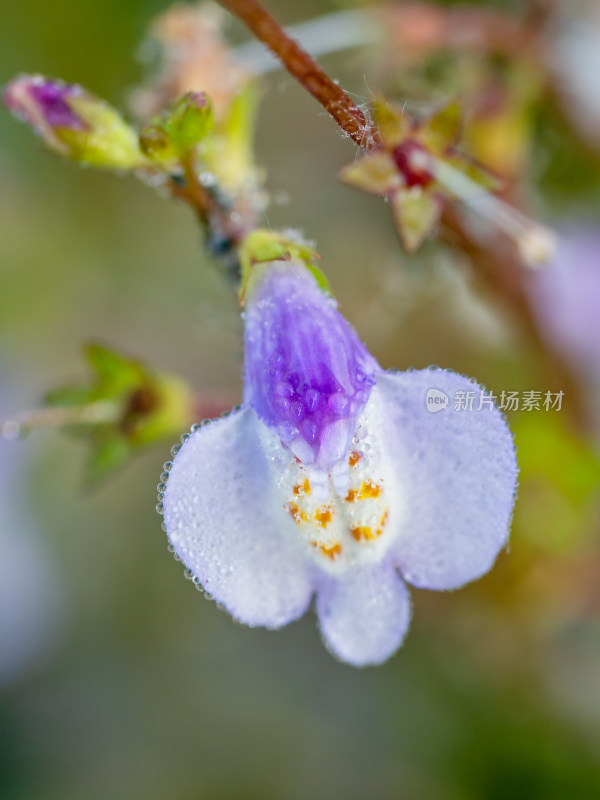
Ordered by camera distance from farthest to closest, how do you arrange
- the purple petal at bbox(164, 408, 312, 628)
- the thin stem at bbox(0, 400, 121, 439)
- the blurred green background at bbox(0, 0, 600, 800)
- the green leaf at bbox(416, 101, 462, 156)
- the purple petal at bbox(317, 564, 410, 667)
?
the blurred green background at bbox(0, 0, 600, 800) → the thin stem at bbox(0, 400, 121, 439) → the green leaf at bbox(416, 101, 462, 156) → the purple petal at bbox(317, 564, 410, 667) → the purple petal at bbox(164, 408, 312, 628)

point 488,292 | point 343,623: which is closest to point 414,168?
point 343,623

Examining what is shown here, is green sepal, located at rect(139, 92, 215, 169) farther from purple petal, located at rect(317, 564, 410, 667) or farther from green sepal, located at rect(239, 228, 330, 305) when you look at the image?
purple petal, located at rect(317, 564, 410, 667)

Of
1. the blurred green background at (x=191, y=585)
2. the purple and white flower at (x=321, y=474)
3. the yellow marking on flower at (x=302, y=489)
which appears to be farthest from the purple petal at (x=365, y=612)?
the blurred green background at (x=191, y=585)

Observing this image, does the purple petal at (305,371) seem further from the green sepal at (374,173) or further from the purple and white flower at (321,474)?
the green sepal at (374,173)

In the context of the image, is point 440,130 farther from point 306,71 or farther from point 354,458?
point 354,458

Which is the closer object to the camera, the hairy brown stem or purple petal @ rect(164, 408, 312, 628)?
the hairy brown stem

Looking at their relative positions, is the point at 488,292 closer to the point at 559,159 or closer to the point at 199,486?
the point at 559,159

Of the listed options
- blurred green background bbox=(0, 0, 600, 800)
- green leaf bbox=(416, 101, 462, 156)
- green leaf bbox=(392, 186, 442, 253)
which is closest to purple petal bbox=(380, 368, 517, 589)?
green leaf bbox=(392, 186, 442, 253)

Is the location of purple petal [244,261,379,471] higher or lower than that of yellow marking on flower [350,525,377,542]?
higher
